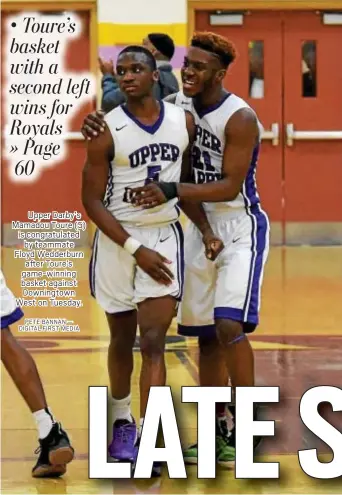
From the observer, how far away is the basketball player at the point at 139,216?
4.86 meters

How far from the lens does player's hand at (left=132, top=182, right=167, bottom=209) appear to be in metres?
4.80

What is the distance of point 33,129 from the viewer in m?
5.77

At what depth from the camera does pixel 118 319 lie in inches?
200

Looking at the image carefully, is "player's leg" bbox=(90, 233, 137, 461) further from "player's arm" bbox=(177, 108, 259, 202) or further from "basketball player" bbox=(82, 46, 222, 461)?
"player's arm" bbox=(177, 108, 259, 202)

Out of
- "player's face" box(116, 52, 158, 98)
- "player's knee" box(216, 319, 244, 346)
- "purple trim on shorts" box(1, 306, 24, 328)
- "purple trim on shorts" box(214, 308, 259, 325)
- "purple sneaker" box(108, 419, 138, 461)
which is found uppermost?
"player's face" box(116, 52, 158, 98)

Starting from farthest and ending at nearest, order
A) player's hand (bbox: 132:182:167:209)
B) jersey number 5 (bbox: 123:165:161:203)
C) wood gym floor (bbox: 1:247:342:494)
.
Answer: jersey number 5 (bbox: 123:165:161:203)
player's hand (bbox: 132:182:167:209)
wood gym floor (bbox: 1:247:342:494)

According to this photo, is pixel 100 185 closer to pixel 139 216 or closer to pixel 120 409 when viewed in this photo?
pixel 139 216

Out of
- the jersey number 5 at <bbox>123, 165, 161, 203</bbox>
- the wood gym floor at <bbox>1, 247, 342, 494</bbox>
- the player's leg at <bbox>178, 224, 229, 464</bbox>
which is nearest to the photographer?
→ the wood gym floor at <bbox>1, 247, 342, 494</bbox>

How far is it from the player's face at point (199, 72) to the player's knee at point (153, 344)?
39.9 inches

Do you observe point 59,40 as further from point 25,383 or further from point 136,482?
point 136,482

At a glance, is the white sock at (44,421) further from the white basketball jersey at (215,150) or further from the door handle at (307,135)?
the door handle at (307,135)

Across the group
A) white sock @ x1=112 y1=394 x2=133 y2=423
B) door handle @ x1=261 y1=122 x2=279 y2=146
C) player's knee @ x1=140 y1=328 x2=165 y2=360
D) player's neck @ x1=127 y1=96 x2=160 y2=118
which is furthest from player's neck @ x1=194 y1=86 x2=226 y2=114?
door handle @ x1=261 y1=122 x2=279 y2=146

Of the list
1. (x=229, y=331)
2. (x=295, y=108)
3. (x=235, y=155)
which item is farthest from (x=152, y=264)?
(x=295, y=108)

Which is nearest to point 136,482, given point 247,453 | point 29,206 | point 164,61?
point 247,453
